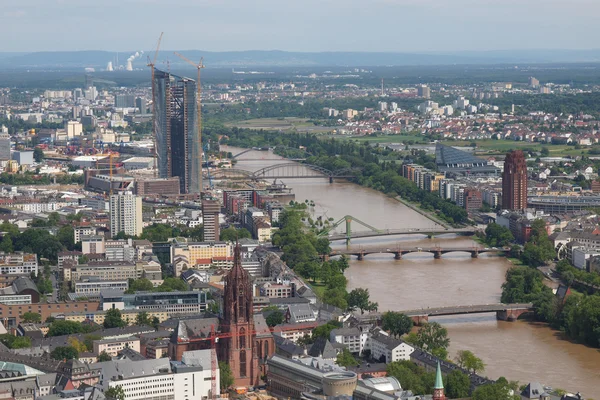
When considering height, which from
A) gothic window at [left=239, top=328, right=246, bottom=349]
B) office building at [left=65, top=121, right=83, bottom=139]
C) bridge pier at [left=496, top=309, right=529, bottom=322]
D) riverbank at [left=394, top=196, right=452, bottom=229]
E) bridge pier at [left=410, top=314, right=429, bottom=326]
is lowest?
office building at [left=65, top=121, right=83, bottom=139]

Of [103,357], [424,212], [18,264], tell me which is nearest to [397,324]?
[103,357]

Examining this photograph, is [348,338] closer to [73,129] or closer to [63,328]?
[63,328]

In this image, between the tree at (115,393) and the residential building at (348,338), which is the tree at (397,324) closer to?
the residential building at (348,338)

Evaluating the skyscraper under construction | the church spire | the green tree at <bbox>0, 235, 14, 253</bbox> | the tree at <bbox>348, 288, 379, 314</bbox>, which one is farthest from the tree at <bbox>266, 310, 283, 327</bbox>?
the skyscraper under construction

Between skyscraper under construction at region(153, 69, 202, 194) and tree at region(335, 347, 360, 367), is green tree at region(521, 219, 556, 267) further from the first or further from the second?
skyscraper under construction at region(153, 69, 202, 194)

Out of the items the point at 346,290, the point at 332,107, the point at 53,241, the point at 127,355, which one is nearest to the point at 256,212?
the point at 53,241
